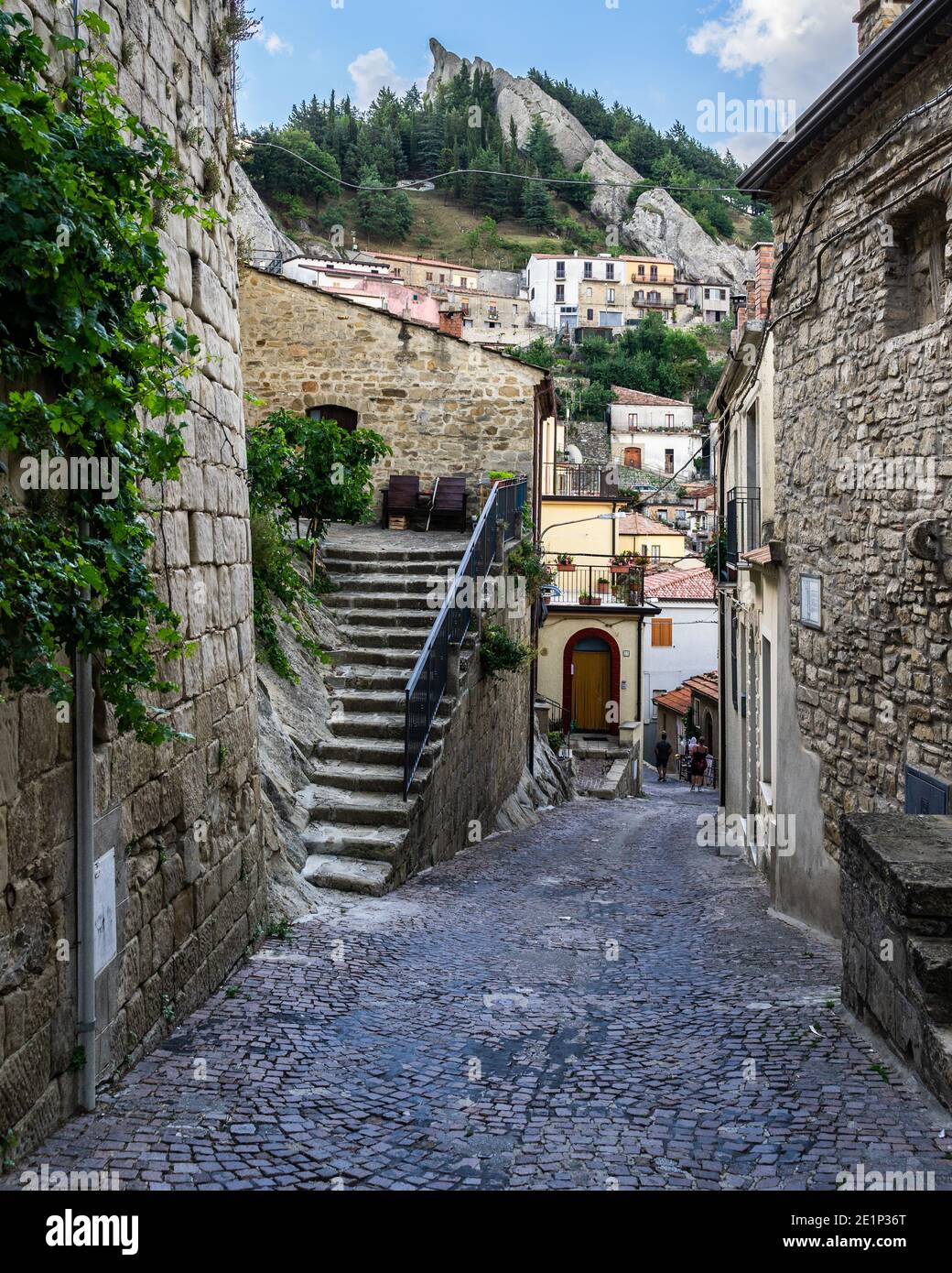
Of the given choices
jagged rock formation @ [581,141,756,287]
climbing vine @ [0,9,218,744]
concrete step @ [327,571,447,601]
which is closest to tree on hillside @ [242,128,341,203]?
jagged rock formation @ [581,141,756,287]

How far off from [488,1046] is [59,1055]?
1.94 m

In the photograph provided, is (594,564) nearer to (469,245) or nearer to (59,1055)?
(59,1055)

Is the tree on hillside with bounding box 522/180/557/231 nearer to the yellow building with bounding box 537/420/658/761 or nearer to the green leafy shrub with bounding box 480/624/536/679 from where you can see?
the yellow building with bounding box 537/420/658/761

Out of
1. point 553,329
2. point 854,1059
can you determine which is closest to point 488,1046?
point 854,1059

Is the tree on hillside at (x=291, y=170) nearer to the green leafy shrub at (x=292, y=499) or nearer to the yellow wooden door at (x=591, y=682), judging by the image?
the yellow wooden door at (x=591, y=682)

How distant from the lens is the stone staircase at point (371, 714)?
25.3 ft

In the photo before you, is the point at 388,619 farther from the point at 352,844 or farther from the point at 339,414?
the point at 339,414

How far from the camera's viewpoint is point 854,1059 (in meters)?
4.20

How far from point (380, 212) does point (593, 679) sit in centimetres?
7495

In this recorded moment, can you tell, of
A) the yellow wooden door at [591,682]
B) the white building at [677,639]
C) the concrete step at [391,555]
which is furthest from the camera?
the white building at [677,639]

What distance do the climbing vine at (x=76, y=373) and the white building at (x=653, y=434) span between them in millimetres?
58492

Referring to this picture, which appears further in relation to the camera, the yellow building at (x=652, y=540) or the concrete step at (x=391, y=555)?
the yellow building at (x=652, y=540)

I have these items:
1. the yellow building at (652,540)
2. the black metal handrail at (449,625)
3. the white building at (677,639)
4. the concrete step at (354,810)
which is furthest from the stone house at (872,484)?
the white building at (677,639)

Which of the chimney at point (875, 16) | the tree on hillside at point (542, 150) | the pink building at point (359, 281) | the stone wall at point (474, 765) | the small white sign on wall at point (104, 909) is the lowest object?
the stone wall at point (474, 765)
